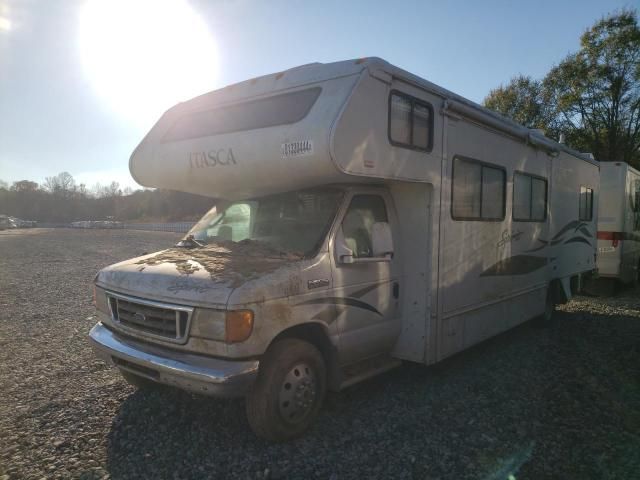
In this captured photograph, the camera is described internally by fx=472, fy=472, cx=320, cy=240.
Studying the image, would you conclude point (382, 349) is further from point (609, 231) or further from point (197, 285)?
→ point (609, 231)

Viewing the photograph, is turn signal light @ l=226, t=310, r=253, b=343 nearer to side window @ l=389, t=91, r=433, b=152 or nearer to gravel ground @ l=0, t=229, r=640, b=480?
gravel ground @ l=0, t=229, r=640, b=480

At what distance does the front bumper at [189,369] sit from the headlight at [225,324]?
0.61 feet

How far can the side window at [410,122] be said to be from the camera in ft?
15.0

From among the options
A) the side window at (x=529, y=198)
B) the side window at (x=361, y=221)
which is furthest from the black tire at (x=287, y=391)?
the side window at (x=529, y=198)

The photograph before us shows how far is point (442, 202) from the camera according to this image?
5.16 meters

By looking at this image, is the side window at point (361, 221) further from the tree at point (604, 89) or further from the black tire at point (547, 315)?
the tree at point (604, 89)

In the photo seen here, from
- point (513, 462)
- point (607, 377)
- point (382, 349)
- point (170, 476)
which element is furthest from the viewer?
point (607, 377)

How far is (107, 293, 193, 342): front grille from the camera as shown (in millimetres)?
3635

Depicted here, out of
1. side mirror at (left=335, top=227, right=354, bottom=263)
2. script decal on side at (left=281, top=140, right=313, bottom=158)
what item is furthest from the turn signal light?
script decal on side at (left=281, top=140, right=313, bottom=158)

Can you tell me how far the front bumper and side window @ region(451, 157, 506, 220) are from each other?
10.1 feet

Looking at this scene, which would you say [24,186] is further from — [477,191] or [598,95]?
[477,191]

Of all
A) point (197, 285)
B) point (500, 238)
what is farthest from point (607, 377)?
point (197, 285)

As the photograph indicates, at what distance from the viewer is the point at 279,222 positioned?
467 centimetres

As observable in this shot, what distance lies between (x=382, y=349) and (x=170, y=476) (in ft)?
7.69
